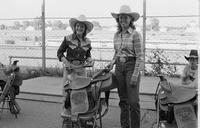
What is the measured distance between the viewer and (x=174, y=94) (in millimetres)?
3537

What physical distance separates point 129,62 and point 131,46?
0.22m

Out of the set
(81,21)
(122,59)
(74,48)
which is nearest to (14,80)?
(74,48)

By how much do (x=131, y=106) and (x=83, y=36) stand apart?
4.26ft

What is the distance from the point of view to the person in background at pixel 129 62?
398 centimetres

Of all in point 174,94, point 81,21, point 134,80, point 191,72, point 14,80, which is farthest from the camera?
point 14,80

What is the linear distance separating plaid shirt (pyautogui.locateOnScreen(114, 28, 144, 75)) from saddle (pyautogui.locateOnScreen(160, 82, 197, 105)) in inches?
20.3

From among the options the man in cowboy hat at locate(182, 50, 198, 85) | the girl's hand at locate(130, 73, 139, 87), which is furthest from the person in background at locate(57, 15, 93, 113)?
the man in cowboy hat at locate(182, 50, 198, 85)

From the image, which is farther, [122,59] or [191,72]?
[191,72]

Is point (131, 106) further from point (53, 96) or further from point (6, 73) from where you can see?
point (53, 96)

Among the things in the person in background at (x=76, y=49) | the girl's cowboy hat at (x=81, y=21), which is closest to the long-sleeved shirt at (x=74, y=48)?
the person in background at (x=76, y=49)

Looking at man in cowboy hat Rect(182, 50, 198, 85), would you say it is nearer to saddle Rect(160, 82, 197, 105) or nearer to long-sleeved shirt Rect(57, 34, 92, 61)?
saddle Rect(160, 82, 197, 105)

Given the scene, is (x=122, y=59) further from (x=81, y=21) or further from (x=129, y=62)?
(x=81, y=21)

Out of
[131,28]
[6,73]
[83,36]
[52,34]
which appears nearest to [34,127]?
[6,73]

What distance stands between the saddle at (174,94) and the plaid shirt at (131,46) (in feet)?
1.69
